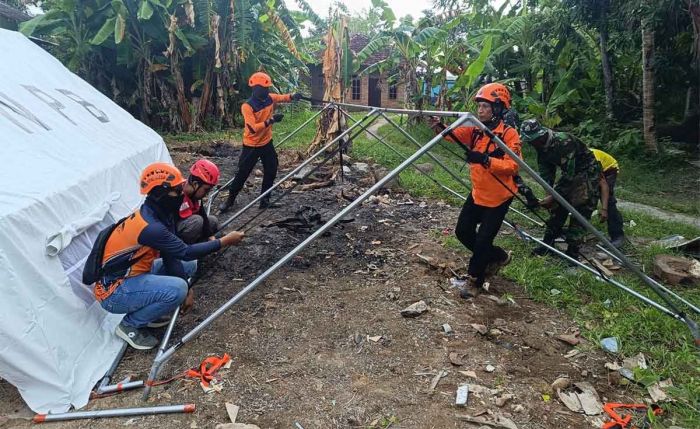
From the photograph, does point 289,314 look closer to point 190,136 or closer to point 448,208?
point 448,208

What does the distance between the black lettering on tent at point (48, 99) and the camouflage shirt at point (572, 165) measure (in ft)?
15.6

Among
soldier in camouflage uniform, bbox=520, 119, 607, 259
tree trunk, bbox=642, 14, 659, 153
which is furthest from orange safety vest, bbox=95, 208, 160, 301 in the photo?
tree trunk, bbox=642, 14, 659, 153

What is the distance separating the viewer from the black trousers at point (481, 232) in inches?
151

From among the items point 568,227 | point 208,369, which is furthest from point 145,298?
point 568,227

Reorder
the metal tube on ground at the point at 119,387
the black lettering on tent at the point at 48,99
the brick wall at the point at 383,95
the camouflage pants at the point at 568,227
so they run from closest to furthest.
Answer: the metal tube on ground at the point at 119,387, the black lettering on tent at the point at 48,99, the camouflage pants at the point at 568,227, the brick wall at the point at 383,95

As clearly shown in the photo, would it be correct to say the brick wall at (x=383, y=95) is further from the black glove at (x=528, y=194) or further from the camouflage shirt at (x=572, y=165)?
the black glove at (x=528, y=194)

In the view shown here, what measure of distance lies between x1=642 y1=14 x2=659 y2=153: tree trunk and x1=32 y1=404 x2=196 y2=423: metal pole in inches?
345

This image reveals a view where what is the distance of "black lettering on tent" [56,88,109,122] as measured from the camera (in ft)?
16.9

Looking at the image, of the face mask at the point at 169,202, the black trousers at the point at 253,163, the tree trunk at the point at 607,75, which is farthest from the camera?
the tree trunk at the point at 607,75

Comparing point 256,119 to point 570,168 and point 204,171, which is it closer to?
point 204,171

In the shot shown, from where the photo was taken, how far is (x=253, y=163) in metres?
6.26

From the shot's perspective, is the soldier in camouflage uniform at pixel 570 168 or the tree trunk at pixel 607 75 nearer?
the soldier in camouflage uniform at pixel 570 168

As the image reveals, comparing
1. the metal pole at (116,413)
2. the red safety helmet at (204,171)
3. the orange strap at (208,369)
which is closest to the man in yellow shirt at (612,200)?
the red safety helmet at (204,171)

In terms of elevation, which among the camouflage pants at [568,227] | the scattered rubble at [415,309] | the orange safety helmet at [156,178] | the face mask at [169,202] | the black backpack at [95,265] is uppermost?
the orange safety helmet at [156,178]
